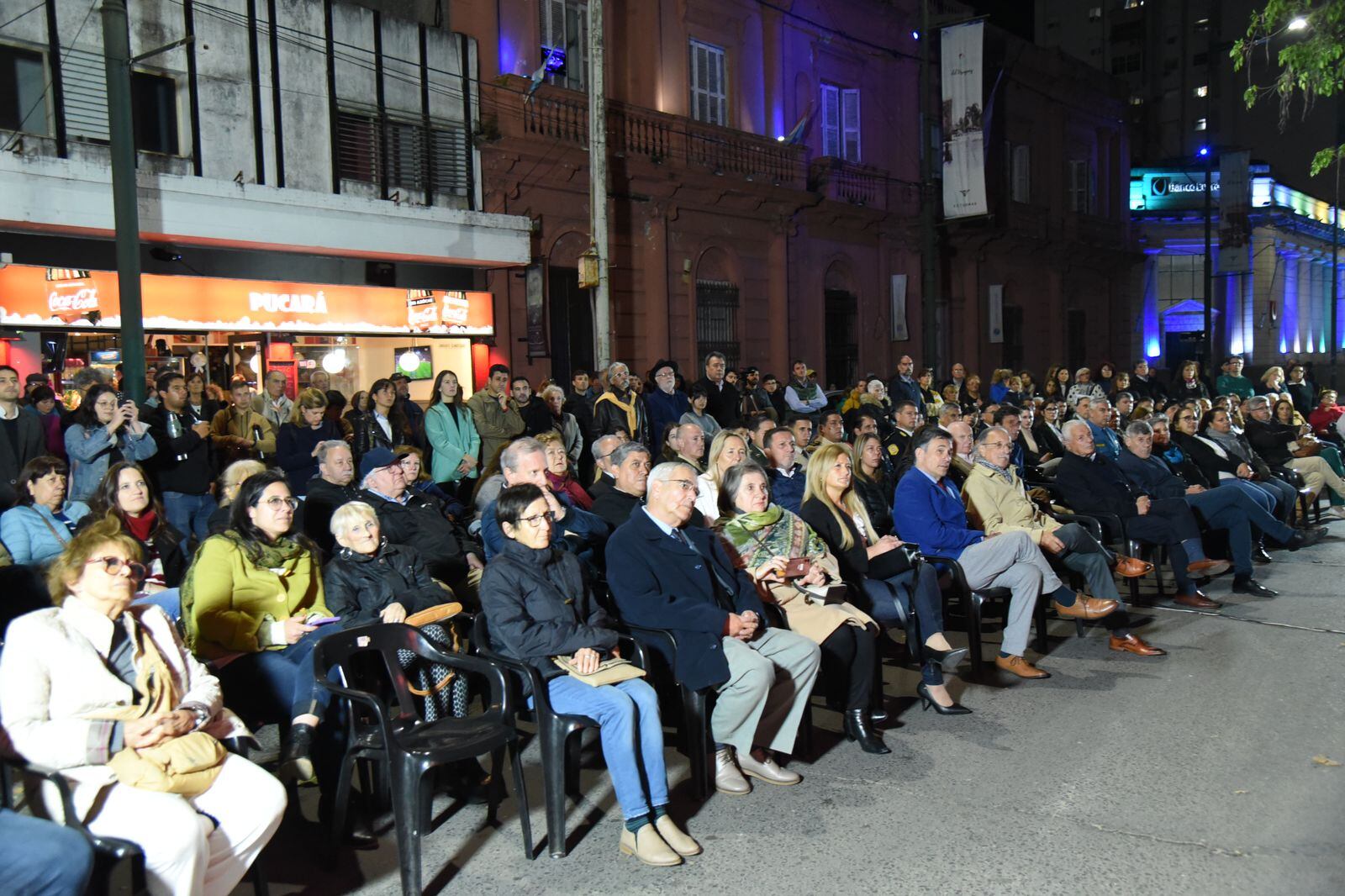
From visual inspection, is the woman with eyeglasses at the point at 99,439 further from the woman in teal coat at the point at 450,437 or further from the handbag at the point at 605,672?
the handbag at the point at 605,672

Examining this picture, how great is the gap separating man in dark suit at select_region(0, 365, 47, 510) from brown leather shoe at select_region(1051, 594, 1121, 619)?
7.39m

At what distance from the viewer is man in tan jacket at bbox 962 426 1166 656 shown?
752 cm

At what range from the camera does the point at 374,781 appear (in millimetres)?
5105

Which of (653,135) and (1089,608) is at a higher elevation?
(653,135)

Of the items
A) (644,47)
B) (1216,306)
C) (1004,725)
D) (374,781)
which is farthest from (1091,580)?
(1216,306)

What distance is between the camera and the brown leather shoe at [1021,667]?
6.94 metres

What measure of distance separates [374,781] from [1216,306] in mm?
42728

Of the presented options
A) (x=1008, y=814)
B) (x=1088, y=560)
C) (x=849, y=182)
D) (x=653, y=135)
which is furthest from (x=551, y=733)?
(x=849, y=182)

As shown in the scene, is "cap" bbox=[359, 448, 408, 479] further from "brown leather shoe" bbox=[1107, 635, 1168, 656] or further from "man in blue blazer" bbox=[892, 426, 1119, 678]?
"brown leather shoe" bbox=[1107, 635, 1168, 656]

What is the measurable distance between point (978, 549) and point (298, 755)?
4.35 m

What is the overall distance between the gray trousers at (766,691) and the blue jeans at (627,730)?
21.6 inches

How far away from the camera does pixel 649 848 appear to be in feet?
14.6

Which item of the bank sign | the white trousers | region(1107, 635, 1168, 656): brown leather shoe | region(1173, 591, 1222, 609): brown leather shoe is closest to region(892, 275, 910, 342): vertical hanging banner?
region(1173, 591, 1222, 609): brown leather shoe

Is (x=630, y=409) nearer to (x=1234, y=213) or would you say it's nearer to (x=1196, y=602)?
(x=1196, y=602)
